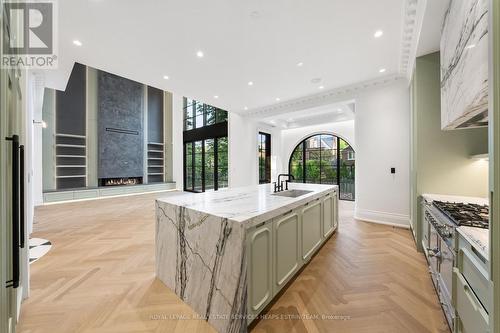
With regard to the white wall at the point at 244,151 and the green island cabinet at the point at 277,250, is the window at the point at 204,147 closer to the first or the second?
the white wall at the point at 244,151

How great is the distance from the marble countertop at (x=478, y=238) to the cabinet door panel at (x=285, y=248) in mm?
1198

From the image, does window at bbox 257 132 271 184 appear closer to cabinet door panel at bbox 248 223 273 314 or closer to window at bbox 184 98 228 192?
window at bbox 184 98 228 192

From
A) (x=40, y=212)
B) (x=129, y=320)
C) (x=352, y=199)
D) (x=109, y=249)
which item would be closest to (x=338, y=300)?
(x=129, y=320)

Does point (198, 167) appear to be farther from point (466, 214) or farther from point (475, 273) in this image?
point (475, 273)

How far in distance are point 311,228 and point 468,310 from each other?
57.0 inches

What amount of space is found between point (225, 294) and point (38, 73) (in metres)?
A: 5.86

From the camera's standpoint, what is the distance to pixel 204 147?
30.6 feet

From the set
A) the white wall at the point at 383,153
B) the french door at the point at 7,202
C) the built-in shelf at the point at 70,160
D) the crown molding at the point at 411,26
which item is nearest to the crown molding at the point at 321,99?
the white wall at the point at 383,153

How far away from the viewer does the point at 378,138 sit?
4320mm

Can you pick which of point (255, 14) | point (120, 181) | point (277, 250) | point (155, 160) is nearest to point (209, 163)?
point (155, 160)

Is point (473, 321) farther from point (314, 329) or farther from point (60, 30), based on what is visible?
point (60, 30)

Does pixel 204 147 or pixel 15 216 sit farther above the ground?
pixel 204 147

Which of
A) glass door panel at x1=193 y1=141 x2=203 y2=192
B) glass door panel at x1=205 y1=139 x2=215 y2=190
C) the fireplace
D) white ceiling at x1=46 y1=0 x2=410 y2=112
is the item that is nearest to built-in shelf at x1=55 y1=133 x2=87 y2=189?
the fireplace

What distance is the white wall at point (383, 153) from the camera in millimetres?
4035
